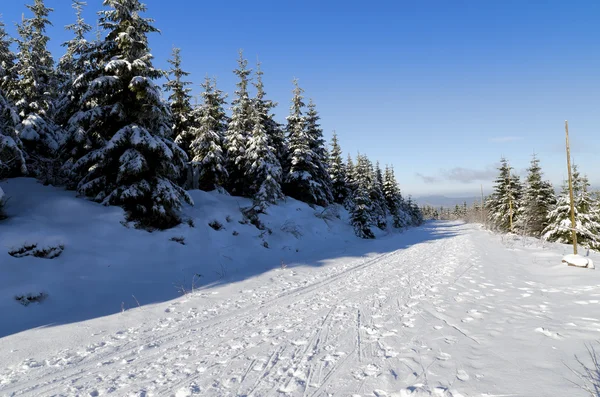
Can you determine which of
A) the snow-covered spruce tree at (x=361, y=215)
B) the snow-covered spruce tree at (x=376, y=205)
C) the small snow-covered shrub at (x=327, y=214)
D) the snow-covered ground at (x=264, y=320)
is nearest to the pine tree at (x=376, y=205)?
the snow-covered spruce tree at (x=376, y=205)

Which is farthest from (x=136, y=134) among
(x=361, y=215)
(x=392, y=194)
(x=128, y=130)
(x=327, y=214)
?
(x=392, y=194)

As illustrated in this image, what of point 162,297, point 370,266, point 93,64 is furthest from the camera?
point 93,64

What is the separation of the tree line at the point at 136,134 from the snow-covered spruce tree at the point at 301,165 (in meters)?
0.11

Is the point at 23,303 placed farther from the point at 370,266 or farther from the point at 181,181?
the point at 181,181

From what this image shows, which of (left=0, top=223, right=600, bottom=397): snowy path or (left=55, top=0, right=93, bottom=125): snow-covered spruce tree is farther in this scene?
(left=55, top=0, right=93, bottom=125): snow-covered spruce tree

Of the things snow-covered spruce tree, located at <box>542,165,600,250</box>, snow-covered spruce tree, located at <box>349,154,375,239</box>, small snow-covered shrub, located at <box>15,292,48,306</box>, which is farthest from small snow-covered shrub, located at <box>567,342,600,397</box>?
snow-covered spruce tree, located at <box>542,165,600,250</box>

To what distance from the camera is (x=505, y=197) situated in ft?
127

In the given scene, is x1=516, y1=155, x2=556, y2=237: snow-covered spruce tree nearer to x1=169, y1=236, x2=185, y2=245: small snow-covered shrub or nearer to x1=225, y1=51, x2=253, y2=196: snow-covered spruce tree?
x1=225, y1=51, x2=253, y2=196: snow-covered spruce tree

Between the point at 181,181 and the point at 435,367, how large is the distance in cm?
2398

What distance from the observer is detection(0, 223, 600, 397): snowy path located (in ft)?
12.1

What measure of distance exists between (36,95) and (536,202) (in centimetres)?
4683

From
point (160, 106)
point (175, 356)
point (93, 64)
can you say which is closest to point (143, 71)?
point (160, 106)

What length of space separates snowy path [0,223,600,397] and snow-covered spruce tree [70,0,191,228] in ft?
19.2

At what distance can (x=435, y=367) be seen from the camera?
3939 millimetres
